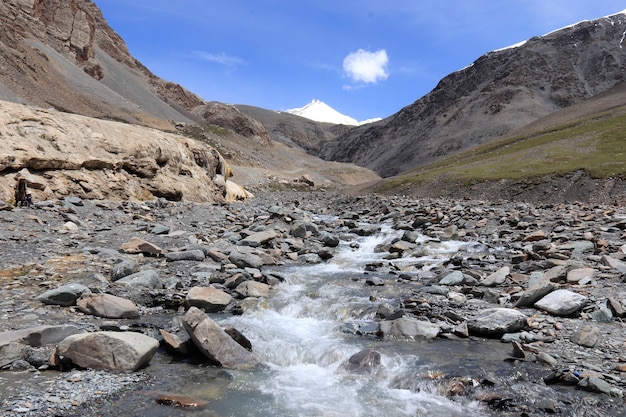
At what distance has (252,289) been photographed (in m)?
14.1

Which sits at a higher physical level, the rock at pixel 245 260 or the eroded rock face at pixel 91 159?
the eroded rock face at pixel 91 159

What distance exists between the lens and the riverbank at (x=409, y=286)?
7.80m

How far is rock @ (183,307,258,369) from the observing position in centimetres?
935

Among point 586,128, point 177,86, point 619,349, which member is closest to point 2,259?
point 619,349

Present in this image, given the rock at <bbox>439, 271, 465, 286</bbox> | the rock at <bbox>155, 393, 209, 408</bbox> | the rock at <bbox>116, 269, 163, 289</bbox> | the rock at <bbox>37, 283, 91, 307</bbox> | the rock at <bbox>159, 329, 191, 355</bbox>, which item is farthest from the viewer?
the rock at <bbox>439, 271, 465, 286</bbox>

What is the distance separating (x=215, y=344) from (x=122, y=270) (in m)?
5.85

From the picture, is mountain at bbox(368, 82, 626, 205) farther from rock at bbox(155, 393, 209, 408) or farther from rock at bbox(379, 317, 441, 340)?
rock at bbox(155, 393, 209, 408)

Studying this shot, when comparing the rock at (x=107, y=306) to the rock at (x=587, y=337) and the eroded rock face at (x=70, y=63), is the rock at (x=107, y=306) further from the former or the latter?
the eroded rock face at (x=70, y=63)

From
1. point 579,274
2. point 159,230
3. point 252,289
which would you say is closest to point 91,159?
point 159,230

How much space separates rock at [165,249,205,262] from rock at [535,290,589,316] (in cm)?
1222

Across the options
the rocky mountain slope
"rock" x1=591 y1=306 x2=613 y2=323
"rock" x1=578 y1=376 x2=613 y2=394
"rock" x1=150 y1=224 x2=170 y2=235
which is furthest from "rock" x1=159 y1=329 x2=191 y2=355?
the rocky mountain slope

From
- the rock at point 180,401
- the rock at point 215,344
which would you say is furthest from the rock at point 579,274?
the rock at point 180,401

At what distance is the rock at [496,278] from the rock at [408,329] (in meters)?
4.36

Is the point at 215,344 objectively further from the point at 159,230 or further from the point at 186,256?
the point at 159,230
